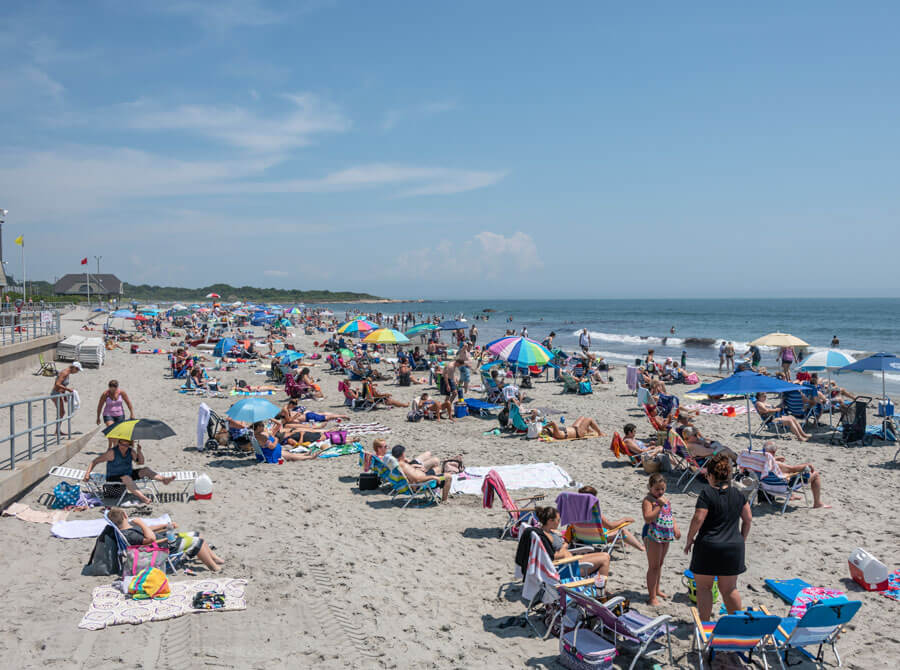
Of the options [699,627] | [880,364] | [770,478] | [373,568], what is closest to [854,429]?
[880,364]

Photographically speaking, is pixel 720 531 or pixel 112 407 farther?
pixel 112 407

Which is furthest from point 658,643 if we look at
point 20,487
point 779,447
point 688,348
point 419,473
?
point 688,348

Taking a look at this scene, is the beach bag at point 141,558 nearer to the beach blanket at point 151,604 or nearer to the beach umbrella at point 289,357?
the beach blanket at point 151,604

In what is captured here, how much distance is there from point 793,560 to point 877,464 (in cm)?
488

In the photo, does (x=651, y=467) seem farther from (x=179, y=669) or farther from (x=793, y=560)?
(x=179, y=669)

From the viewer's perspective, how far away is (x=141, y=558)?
17.2 ft

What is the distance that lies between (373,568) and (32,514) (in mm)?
4027

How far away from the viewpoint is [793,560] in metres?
6.07

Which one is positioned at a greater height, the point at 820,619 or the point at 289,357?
the point at 289,357

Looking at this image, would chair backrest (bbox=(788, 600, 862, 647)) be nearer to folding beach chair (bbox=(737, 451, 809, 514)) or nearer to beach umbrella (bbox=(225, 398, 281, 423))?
folding beach chair (bbox=(737, 451, 809, 514))

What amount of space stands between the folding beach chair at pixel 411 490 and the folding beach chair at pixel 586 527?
234cm

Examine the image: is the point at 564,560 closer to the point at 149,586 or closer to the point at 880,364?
the point at 149,586

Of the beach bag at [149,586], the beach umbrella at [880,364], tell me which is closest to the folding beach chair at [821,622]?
the beach bag at [149,586]

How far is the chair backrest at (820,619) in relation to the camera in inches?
153
